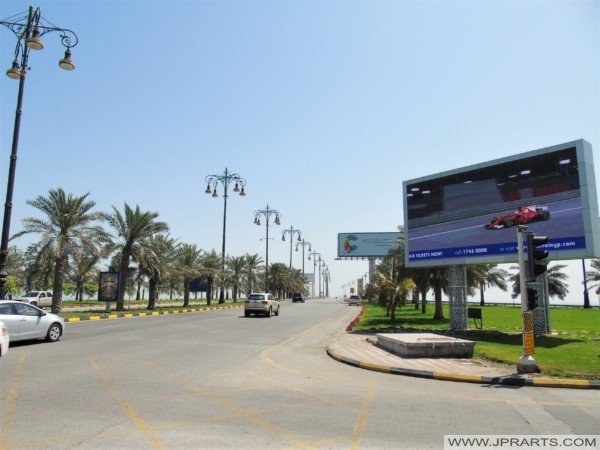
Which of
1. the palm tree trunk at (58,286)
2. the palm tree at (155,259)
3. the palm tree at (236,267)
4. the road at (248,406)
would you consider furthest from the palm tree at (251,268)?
the road at (248,406)

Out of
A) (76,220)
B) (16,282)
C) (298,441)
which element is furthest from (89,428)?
(16,282)

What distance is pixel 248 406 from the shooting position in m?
7.15

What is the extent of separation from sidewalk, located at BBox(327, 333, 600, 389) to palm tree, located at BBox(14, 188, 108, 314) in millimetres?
21136

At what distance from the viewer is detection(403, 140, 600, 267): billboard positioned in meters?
17.7

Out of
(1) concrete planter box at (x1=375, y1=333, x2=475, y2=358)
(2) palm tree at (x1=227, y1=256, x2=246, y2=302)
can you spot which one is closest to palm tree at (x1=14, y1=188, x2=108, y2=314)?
(1) concrete planter box at (x1=375, y1=333, x2=475, y2=358)

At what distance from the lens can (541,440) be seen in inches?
222

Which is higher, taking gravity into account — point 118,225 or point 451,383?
point 118,225

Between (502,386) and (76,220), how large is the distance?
27.6 m

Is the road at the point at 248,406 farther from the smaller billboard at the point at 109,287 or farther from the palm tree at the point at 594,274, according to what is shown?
the palm tree at the point at 594,274

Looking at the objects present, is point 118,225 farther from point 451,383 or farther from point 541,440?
point 541,440

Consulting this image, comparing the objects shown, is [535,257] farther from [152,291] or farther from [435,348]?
[152,291]

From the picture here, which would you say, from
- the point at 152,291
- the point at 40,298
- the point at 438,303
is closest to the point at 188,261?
the point at 152,291

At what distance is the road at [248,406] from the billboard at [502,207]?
8855 mm

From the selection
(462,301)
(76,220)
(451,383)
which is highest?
(76,220)
